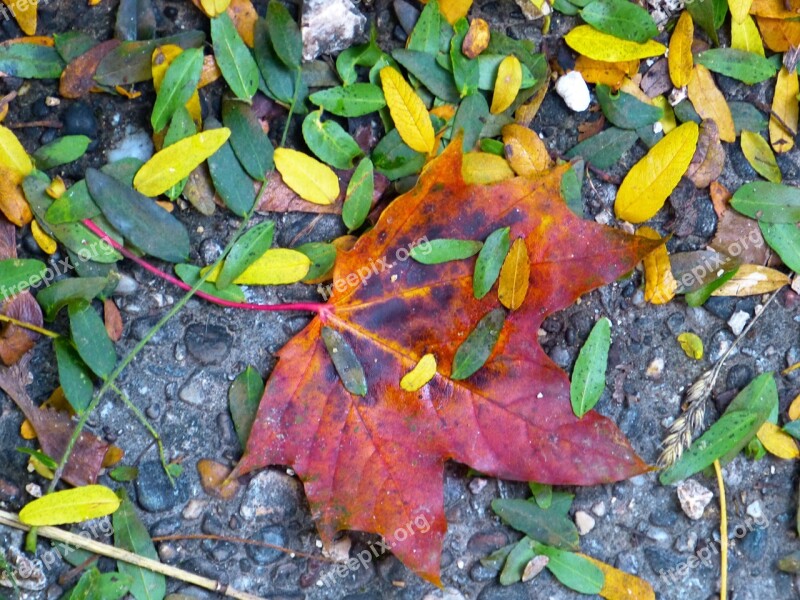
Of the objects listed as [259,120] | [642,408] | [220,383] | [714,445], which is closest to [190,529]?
[220,383]

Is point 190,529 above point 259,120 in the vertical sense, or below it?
below

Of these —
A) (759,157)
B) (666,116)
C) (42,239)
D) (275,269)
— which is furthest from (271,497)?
(759,157)

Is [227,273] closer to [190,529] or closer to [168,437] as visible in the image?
[168,437]

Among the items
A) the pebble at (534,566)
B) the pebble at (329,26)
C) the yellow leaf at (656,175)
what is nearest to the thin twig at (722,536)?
the pebble at (534,566)

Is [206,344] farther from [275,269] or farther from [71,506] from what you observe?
[71,506]

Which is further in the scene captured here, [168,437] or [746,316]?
[746,316]

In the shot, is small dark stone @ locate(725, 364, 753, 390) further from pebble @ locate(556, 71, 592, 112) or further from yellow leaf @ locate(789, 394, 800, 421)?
pebble @ locate(556, 71, 592, 112)
